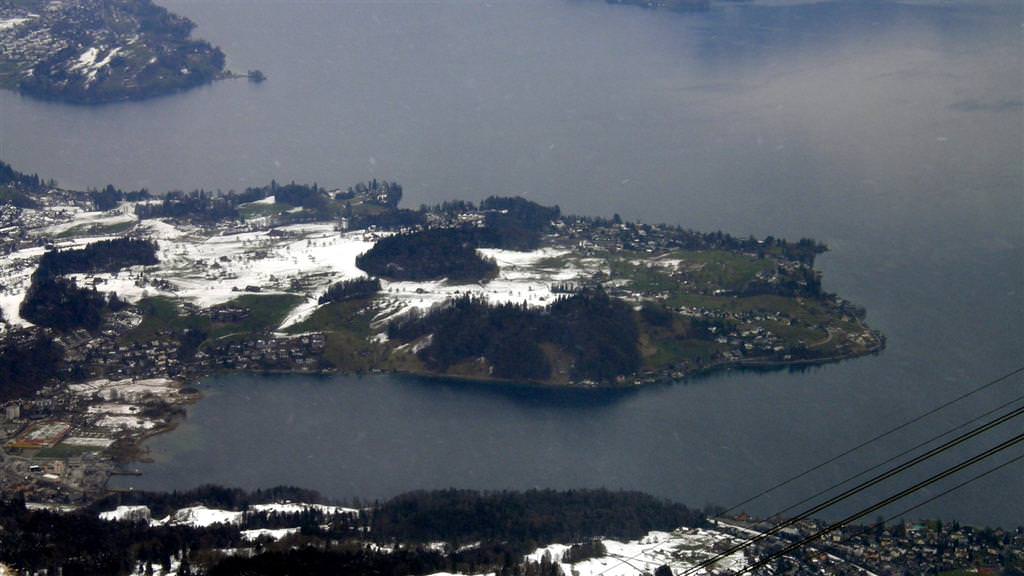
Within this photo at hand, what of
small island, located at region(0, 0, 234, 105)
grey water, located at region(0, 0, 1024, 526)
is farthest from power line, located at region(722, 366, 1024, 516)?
small island, located at region(0, 0, 234, 105)

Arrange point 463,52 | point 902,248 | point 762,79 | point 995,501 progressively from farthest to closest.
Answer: point 463,52
point 762,79
point 902,248
point 995,501

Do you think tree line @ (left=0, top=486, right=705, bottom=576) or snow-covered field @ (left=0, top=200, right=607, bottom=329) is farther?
snow-covered field @ (left=0, top=200, right=607, bottom=329)

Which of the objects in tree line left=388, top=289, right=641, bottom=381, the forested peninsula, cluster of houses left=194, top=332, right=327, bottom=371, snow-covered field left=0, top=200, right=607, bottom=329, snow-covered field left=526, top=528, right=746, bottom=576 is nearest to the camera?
snow-covered field left=526, top=528, right=746, bottom=576

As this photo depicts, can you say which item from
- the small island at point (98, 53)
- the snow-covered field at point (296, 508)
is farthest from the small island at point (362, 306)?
the small island at point (98, 53)

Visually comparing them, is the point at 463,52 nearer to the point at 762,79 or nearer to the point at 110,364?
the point at 762,79

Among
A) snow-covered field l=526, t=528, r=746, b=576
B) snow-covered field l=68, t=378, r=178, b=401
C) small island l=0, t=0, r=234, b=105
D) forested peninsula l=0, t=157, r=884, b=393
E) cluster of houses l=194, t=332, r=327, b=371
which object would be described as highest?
small island l=0, t=0, r=234, b=105

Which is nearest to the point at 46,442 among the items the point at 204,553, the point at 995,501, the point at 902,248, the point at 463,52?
the point at 204,553

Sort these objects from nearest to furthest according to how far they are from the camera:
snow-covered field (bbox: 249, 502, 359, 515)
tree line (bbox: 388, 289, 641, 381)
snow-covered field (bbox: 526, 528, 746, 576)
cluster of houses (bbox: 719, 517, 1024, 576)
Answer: cluster of houses (bbox: 719, 517, 1024, 576), snow-covered field (bbox: 526, 528, 746, 576), snow-covered field (bbox: 249, 502, 359, 515), tree line (bbox: 388, 289, 641, 381)

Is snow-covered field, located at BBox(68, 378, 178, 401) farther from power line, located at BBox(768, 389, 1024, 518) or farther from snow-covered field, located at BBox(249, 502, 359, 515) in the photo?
power line, located at BBox(768, 389, 1024, 518)
